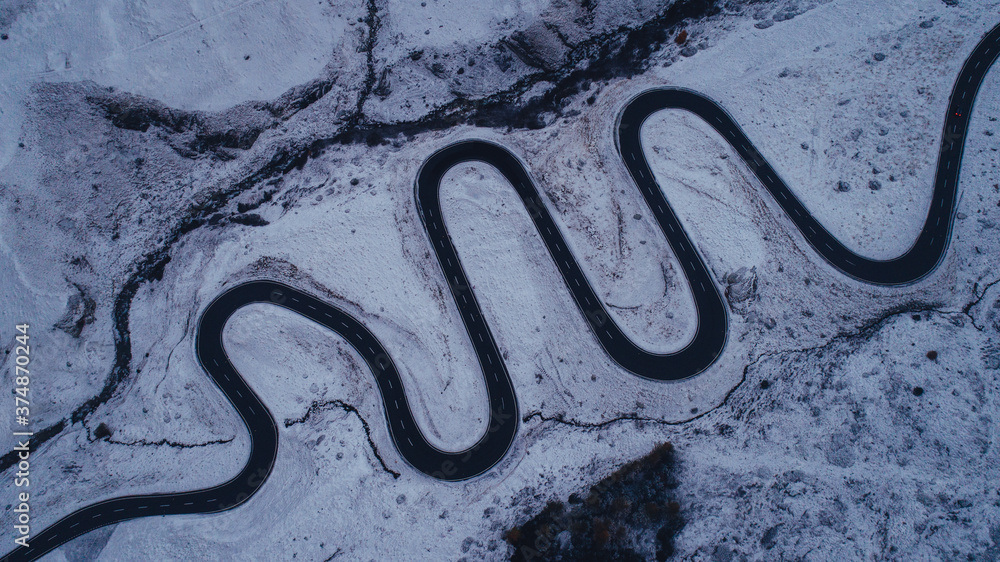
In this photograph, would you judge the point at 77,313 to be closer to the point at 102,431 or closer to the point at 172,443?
the point at 102,431

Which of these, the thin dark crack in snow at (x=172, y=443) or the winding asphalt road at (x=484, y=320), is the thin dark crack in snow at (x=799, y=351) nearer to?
the winding asphalt road at (x=484, y=320)

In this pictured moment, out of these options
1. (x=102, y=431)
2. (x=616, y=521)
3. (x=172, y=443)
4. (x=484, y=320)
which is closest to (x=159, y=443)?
(x=172, y=443)

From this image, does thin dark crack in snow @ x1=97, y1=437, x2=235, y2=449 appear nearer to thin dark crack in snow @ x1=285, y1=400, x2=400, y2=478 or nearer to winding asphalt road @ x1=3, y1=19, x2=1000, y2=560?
winding asphalt road @ x1=3, y1=19, x2=1000, y2=560

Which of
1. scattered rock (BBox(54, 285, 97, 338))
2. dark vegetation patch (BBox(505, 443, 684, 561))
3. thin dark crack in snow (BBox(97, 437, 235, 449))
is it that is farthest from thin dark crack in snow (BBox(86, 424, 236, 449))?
dark vegetation patch (BBox(505, 443, 684, 561))

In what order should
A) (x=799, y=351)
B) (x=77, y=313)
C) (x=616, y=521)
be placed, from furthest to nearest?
Result: 1. (x=77, y=313)
2. (x=799, y=351)
3. (x=616, y=521)

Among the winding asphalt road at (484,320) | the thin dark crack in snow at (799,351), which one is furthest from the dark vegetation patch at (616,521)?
the winding asphalt road at (484,320)

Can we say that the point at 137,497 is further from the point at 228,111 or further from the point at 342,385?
the point at 228,111
